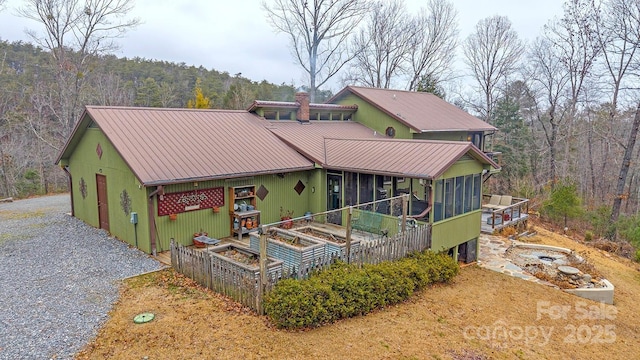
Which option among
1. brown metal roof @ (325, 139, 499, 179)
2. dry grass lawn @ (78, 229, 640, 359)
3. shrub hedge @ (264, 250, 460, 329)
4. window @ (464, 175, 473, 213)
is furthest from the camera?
window @ (464, 175, 473, 213)

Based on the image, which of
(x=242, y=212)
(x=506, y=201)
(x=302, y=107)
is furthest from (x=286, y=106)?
(x=506, y=201)

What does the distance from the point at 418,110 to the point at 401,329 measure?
15.4 meters

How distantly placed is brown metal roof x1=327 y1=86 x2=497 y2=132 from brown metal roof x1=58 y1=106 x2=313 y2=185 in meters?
6.55

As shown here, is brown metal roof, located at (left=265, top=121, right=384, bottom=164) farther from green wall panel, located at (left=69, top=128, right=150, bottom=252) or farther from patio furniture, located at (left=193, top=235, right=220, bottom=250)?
green wall panel, located at (left=69, top=128, right=150, bottom=252)

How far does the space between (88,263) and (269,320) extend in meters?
5.85

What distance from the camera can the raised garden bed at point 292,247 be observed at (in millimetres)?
9312

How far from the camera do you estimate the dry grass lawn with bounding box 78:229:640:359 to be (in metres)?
6.69

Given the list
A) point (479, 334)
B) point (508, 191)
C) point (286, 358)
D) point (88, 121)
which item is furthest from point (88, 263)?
point (508, 191)

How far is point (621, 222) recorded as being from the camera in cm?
1916

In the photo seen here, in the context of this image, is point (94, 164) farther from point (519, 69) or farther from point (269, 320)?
point (519, 69)

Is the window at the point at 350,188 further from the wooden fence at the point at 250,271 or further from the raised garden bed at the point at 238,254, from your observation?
the raised garden bed at the point at 238,254

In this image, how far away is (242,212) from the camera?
41.7ft

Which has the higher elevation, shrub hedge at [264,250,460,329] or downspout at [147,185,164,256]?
downspout at [147,185,164,256]

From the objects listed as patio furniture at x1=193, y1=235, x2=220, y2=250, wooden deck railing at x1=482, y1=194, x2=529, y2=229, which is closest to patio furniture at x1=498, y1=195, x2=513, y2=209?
wooden deck railing at x1=482, y1=194, x2=529, y2=229
